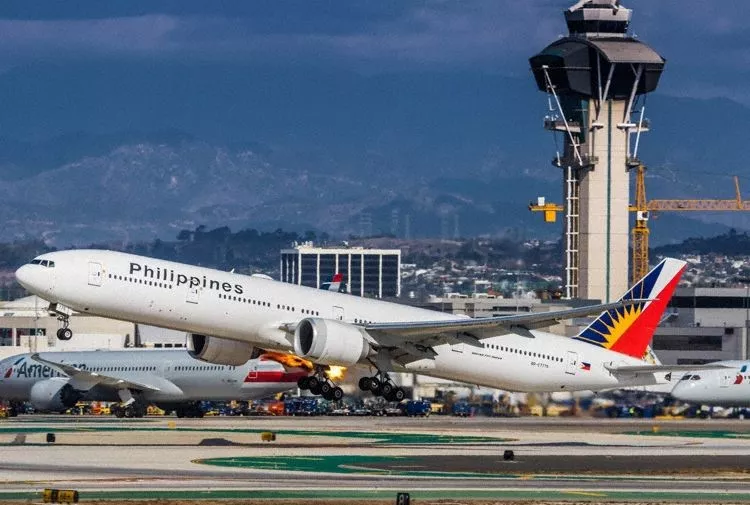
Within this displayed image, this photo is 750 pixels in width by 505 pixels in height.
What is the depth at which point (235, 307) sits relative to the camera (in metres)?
70.6

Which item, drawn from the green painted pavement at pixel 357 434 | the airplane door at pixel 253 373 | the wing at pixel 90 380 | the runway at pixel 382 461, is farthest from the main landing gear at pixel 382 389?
the wing at pixel 90 380

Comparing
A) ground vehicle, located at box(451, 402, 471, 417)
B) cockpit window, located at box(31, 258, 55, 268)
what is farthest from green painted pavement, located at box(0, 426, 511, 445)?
ground vehicle, located at box(451, 402, 471, 417)

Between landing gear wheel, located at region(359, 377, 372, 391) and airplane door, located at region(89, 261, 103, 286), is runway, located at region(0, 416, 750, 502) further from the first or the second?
airplane door, located at region(89, 261, 103, 286)

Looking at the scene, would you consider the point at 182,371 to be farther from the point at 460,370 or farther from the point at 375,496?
the point at 375,496

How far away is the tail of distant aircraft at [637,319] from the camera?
279 ft

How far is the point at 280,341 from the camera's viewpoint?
237 ft

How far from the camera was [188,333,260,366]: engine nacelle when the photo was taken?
7525cm

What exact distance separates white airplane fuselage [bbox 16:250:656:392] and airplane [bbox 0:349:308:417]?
→ 31383 mm

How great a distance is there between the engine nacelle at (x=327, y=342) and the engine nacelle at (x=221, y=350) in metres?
4.16

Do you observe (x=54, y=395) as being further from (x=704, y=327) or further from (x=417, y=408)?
(x=704, y=327)

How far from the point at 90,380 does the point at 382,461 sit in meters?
53.3

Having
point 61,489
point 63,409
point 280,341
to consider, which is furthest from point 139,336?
point 61,489

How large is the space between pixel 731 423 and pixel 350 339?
36.4m

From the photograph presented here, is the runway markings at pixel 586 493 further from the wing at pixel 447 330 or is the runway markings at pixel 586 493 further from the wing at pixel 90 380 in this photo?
the wing at pixel 90 380
